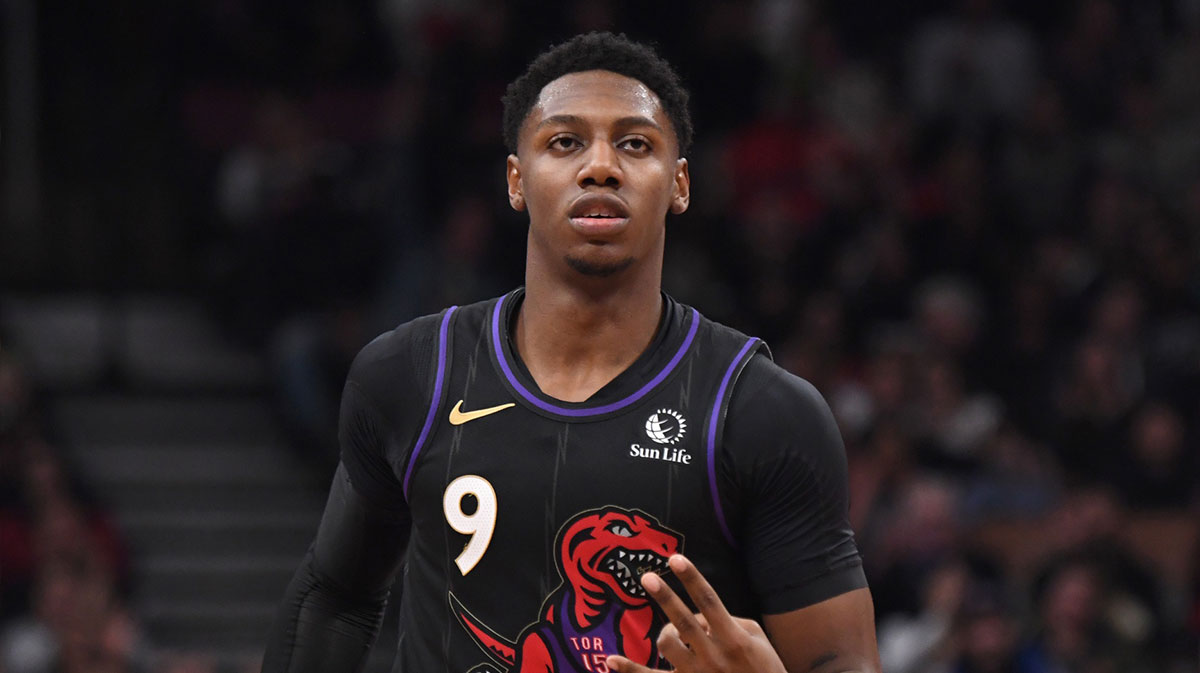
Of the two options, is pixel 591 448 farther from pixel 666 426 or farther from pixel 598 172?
pixel 598 172

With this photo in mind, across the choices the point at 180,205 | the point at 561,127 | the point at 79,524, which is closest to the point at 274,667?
the point at 561,127

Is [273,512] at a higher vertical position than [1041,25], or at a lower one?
lower

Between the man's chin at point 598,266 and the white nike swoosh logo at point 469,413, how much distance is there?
266mm

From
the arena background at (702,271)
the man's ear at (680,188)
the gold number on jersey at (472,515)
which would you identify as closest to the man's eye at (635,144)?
the man's ear at (680,188)

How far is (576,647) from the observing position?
9.29 feet

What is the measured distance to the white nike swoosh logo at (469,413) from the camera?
2.94 metres

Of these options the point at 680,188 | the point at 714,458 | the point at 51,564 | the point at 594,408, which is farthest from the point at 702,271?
the point at 714,458

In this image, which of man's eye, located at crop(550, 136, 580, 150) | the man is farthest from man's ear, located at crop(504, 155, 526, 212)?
man's eye, located at crop(550, 136, 580, 150)

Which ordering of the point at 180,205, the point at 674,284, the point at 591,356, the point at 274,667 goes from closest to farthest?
the point at 591,356, the point at 274,667, the point at 674,284, the point at 180,205

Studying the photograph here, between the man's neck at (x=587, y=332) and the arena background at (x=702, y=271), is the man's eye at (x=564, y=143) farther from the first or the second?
the arena background at (x=702, y=271)

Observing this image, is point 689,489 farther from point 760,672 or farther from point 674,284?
point 674,284

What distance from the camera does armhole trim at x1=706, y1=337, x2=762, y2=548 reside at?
279 cm

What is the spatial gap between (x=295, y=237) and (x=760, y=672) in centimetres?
722

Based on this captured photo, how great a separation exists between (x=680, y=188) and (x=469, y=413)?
1.88ft
